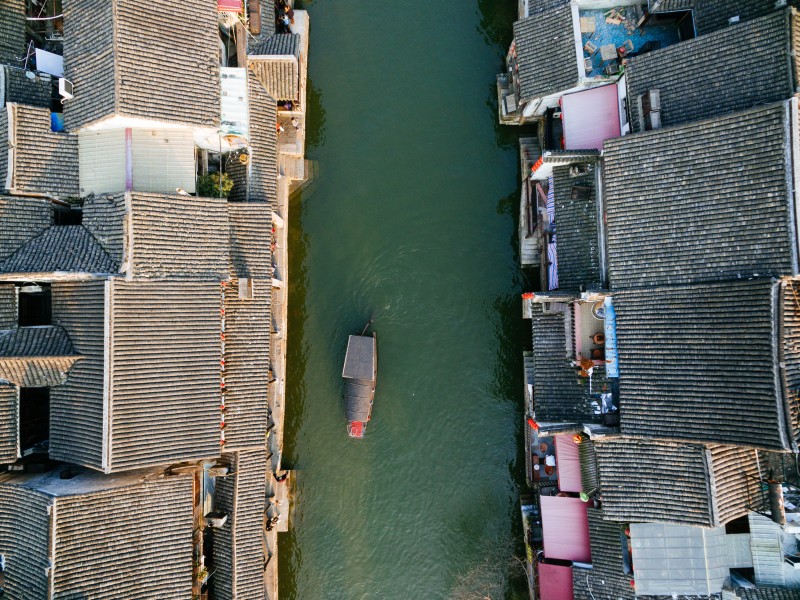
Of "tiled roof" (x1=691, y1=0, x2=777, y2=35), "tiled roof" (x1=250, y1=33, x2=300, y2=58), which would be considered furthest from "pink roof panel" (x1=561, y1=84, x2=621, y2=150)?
"tiled roof" (x1=250, y1=33, x2=300, y2=58)

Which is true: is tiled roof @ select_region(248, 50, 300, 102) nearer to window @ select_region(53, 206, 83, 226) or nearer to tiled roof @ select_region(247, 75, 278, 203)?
tiled roof @ select_region(247, 75, 278, 203)

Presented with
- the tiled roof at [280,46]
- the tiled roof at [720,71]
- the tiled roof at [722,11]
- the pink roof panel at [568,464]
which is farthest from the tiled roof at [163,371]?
the tiled roof at [722,11]

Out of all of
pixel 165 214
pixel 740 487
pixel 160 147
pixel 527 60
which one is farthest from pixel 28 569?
pixel 527 60

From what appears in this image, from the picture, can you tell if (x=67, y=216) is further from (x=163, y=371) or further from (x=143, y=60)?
(x=163, y=371)

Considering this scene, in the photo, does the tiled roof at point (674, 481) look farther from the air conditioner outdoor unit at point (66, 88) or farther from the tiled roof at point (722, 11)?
the air conditioner outdoor unit at point (66, 88)

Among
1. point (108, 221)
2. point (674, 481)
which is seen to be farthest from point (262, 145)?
point (674, 481)

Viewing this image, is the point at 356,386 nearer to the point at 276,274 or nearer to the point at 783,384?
the point at 276,274
